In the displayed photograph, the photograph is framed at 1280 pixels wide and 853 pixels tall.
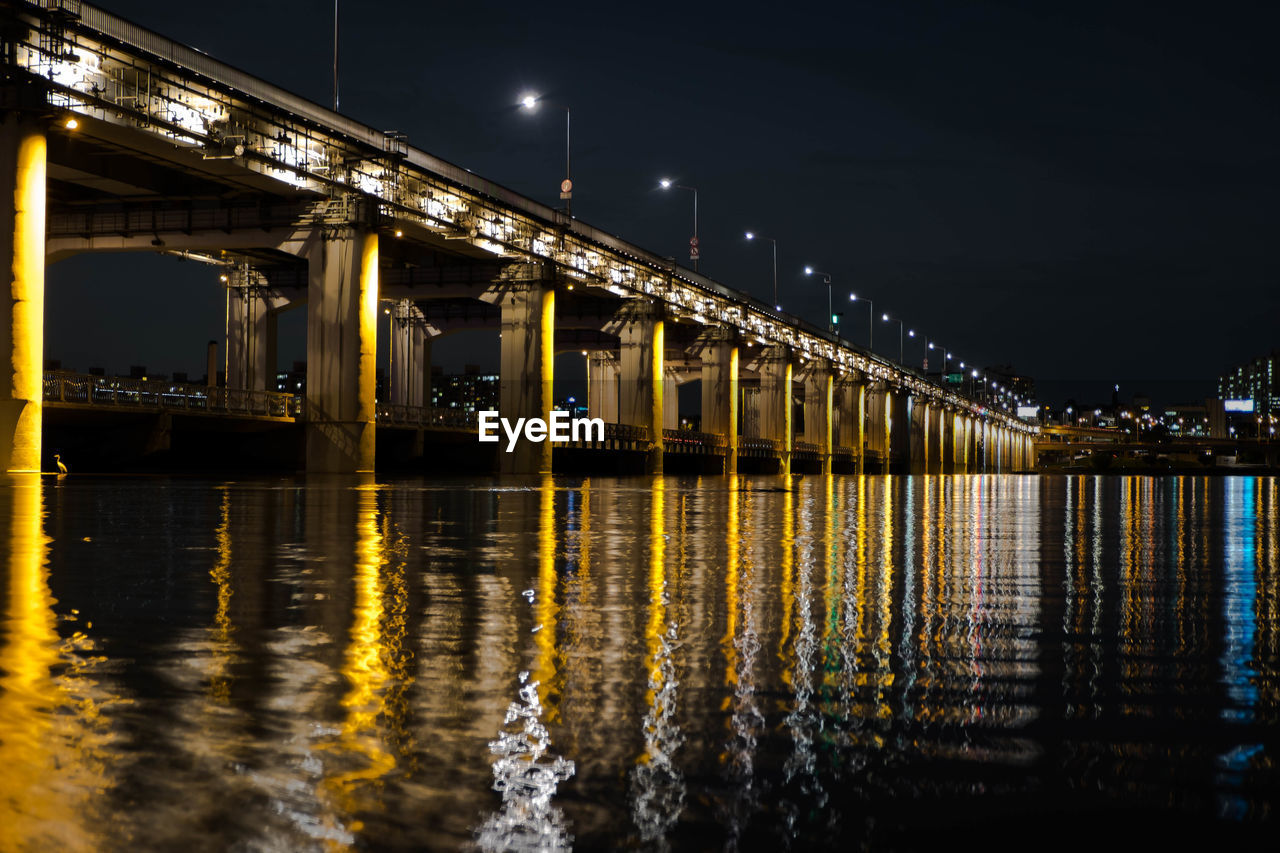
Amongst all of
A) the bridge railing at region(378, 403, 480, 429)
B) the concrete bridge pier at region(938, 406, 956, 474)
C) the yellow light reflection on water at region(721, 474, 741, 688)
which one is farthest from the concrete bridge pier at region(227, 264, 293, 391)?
the concrete bridge pier at region(938, 406, 956, 474)

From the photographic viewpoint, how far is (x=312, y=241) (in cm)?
4478

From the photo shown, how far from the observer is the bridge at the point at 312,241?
100 ft

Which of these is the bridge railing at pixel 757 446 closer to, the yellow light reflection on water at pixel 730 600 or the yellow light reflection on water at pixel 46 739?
the yellow light reflection on water at pixel 730 600

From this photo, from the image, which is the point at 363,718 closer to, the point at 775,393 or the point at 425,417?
the point at 425,417

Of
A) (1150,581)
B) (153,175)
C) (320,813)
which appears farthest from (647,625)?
(153,175)

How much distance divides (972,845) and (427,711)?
1964 mm

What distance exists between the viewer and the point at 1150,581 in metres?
9.28

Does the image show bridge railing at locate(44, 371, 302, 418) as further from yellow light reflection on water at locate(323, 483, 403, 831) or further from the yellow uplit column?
yellow light reflection on water at locate(323, 483, 403, 831)

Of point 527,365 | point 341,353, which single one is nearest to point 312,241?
point 341,353

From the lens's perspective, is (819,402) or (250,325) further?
(819,402)

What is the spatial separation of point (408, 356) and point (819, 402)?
42584 millimetres

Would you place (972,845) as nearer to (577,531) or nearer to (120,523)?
(577,531)

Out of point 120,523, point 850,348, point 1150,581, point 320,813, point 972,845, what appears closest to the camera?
point 972,845

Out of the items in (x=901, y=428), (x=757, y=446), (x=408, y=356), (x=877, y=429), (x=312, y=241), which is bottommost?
(x=757, y=446)
